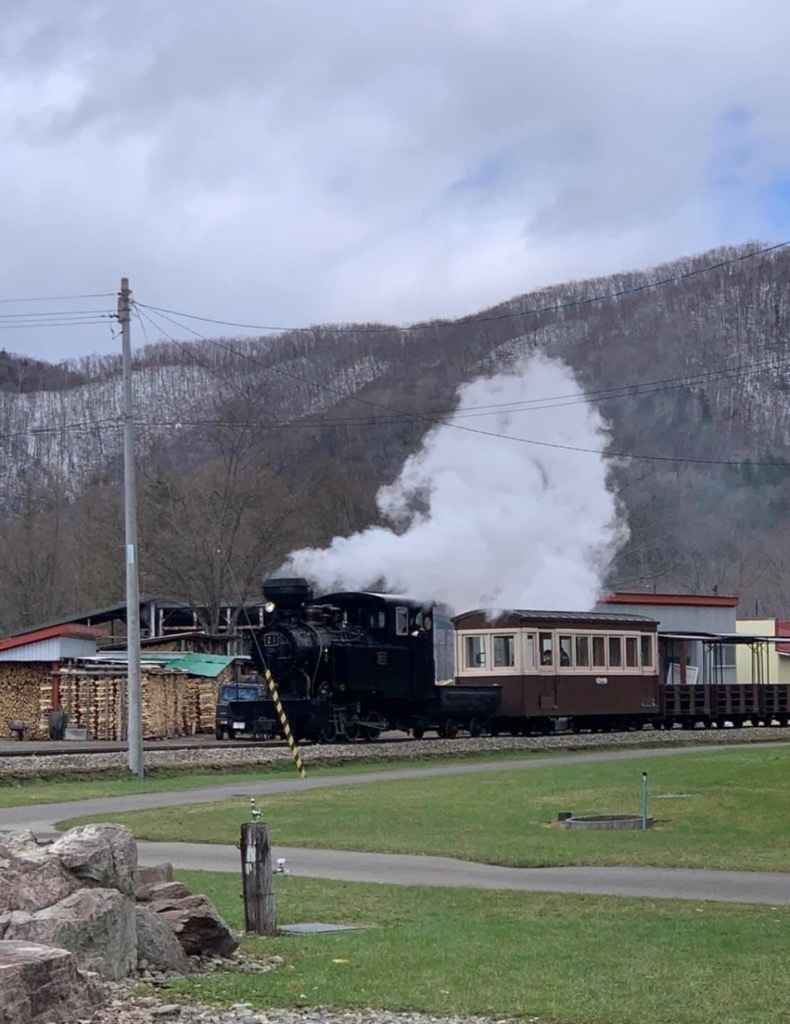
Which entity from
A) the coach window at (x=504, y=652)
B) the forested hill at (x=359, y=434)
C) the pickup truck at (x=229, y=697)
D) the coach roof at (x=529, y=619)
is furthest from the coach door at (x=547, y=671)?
the forested hill at (x=359, y=434)

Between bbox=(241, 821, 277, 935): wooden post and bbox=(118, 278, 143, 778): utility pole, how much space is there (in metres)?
18.7

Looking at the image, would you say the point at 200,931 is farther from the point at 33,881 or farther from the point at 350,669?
the point at 350,669

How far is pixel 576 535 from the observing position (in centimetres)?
4941

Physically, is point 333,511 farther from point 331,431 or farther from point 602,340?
point 602,340

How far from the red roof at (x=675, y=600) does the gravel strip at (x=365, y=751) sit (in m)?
15.3

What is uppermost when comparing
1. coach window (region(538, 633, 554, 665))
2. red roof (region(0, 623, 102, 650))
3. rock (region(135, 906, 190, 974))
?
red roof (region(0, 623, 102, 650))

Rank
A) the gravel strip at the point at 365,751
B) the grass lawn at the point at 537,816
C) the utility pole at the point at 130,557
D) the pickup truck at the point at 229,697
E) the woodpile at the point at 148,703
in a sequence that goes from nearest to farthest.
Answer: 1. the grass lawn at the point at 537,816
2. the utility pole at the point at 130,557
3. the gravel strip at the point at 365,751
4. the pickup truck at the point at 229,697
5. the woodpile at the point at 148,703

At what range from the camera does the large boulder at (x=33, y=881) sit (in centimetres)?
950

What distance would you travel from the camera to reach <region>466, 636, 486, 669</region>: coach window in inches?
1633

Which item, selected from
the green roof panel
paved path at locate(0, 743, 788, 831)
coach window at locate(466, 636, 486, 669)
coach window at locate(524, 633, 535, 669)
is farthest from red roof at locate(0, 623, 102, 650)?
Answer: paved path at locate(0, 743, 788, 831)

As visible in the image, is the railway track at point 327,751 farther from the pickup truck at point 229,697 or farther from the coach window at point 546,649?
the coach window at point 546,649

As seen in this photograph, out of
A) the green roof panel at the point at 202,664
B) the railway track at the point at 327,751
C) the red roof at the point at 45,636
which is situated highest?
the red roof at the point at 45,636

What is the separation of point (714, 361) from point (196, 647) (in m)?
98.6

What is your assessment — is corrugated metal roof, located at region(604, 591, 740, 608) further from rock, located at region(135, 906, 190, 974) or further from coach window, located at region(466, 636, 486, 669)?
rock, located at region(135, 906, 190, 974)
